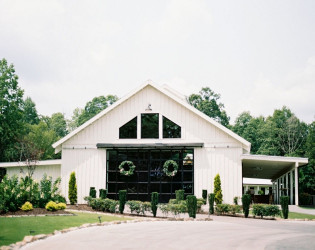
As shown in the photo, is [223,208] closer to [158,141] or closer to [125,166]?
[158,141]

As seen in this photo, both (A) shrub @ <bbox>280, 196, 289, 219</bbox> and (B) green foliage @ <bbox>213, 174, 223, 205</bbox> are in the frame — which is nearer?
(A) shrub @ <bbox>280, 196, 289, 219</bbox>

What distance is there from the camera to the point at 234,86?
36625 mm

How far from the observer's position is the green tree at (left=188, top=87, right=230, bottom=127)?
63156mm

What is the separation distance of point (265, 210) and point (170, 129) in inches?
333

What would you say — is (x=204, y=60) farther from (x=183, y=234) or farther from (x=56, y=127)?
(x=56, y=127)

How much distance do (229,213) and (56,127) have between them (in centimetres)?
6274

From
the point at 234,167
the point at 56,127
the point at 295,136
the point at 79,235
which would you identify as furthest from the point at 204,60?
the point at 56,127

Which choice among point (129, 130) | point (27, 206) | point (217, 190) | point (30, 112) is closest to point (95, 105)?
point (30, 112)

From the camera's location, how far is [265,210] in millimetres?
19266

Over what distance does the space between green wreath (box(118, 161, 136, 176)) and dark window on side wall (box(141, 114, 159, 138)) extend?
1.95 m

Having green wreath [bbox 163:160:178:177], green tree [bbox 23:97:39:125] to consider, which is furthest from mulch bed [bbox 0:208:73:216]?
green tree [bbox 23:97:39:125]

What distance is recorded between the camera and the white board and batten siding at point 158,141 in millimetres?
24422

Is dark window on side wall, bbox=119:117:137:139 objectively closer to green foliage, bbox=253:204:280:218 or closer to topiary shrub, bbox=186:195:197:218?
topiary shrub, bbox=186:195:197:218

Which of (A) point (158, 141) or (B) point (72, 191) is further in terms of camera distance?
(A) point (158, 141)
